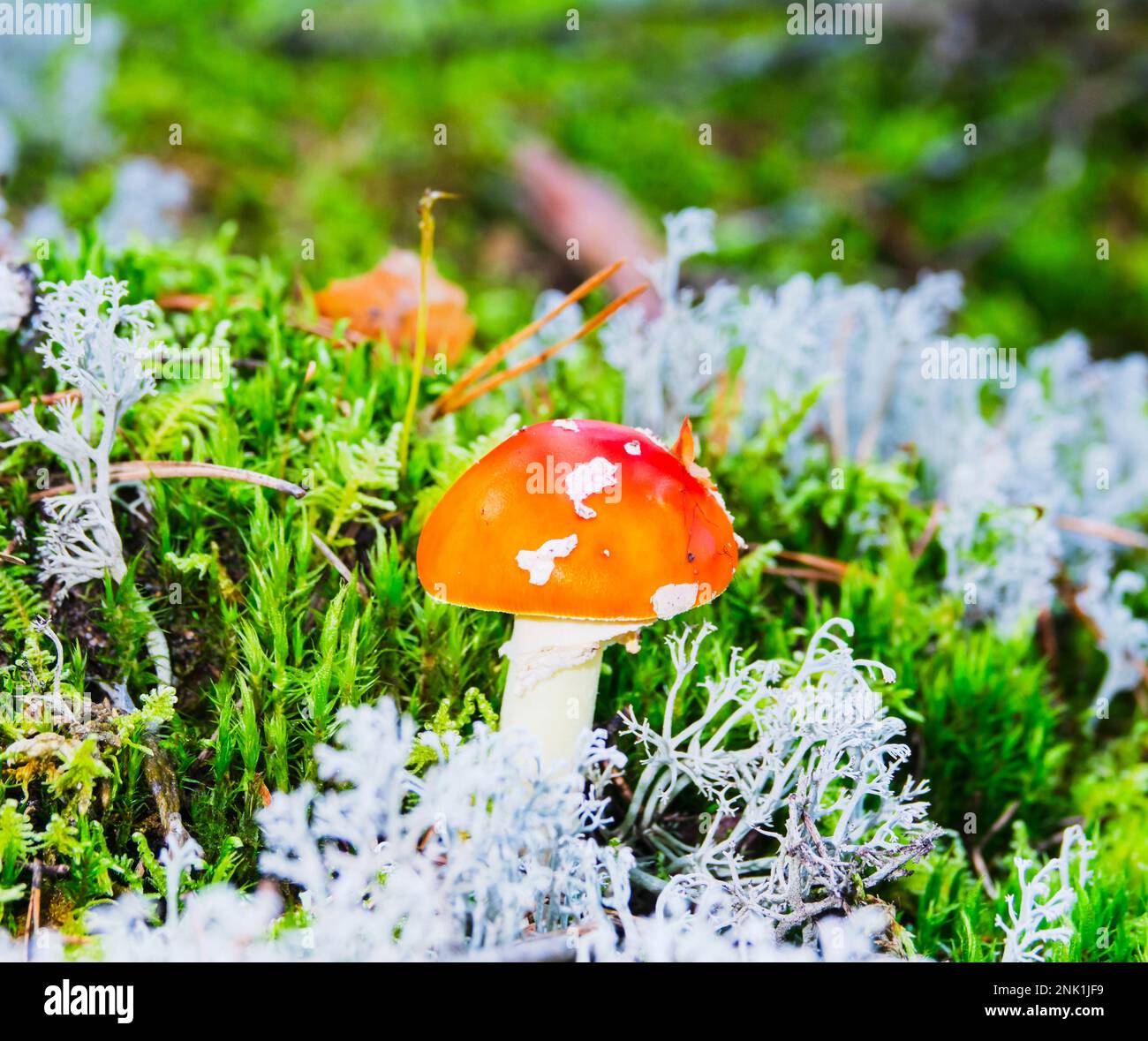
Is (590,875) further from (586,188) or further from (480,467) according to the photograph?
(586,188)

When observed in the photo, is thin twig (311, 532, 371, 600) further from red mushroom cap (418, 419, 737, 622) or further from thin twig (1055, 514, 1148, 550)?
thin twig (1055, 514, 1148, 550)

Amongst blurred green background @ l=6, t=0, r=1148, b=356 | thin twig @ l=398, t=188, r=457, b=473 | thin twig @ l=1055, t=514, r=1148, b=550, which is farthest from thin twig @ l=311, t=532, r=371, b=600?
blurred green background @ l=6, t=0, r=1148, b=356

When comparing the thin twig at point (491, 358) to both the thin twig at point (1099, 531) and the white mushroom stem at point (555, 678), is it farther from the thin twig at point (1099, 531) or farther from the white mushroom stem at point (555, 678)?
the thin twig at point (1099, 531)

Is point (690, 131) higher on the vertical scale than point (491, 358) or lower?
higher

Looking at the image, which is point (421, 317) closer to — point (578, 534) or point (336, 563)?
point (336, 563)

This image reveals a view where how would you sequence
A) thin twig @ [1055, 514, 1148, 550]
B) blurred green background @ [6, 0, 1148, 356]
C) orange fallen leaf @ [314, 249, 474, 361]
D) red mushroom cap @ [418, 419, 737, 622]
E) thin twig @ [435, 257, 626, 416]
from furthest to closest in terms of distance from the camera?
blurred green background @ [6, 0, 1148, 356] < thin twig @ [1055, 514, 1148, 550] < orange fallen leaf @ [314, 249, 474, 361] < thin twig @ [435, 257, 626, 416] < red mushroom cap @ [418, 419, 737, 622]

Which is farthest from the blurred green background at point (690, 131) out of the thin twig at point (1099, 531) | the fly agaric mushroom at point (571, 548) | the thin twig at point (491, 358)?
the fly agaric mushroom at point (571, 548)

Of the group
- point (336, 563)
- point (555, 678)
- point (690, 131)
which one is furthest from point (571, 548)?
point (690, 131)
